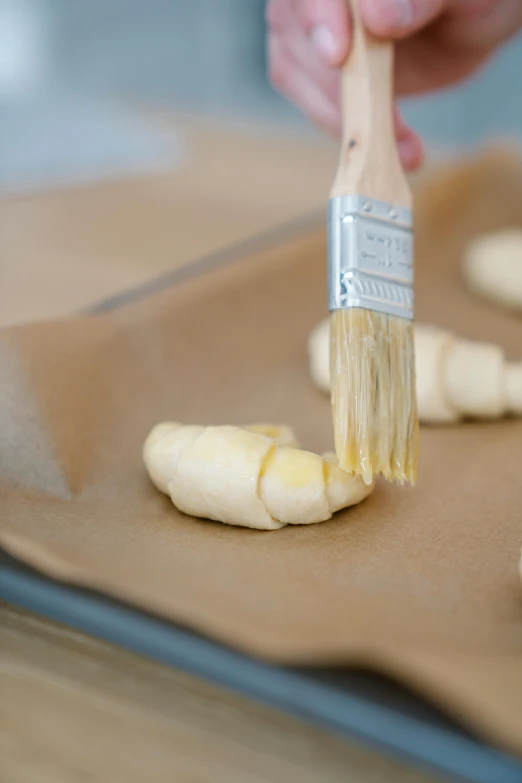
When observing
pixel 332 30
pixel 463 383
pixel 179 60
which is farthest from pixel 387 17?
pixel 179 60

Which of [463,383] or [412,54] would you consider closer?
[463,383]

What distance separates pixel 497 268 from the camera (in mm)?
1545

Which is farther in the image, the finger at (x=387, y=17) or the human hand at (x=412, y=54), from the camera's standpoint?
the human hand at (x=412, y=54)

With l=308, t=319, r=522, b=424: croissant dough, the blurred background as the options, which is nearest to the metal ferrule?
l=308, t=319, r=522, b=424: croissant dough

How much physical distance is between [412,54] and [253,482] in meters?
0.95

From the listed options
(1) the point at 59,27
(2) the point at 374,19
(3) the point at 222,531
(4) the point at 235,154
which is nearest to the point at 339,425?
(3) the point at 222,531

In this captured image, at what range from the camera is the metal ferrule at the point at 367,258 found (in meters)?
0.91

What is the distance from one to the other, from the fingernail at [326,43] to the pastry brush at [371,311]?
0.38 ft

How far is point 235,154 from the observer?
2.37 m

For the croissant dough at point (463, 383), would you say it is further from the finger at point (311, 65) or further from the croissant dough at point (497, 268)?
the finger at point (311, 65)

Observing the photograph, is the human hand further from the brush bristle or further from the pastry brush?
the brush bristle

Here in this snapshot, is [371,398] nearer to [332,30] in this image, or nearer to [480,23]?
[332,30]

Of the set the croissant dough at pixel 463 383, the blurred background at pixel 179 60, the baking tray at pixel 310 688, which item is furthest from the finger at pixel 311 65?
the blurred background at pixel 179 60

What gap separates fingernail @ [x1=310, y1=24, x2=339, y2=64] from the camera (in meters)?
1.07
